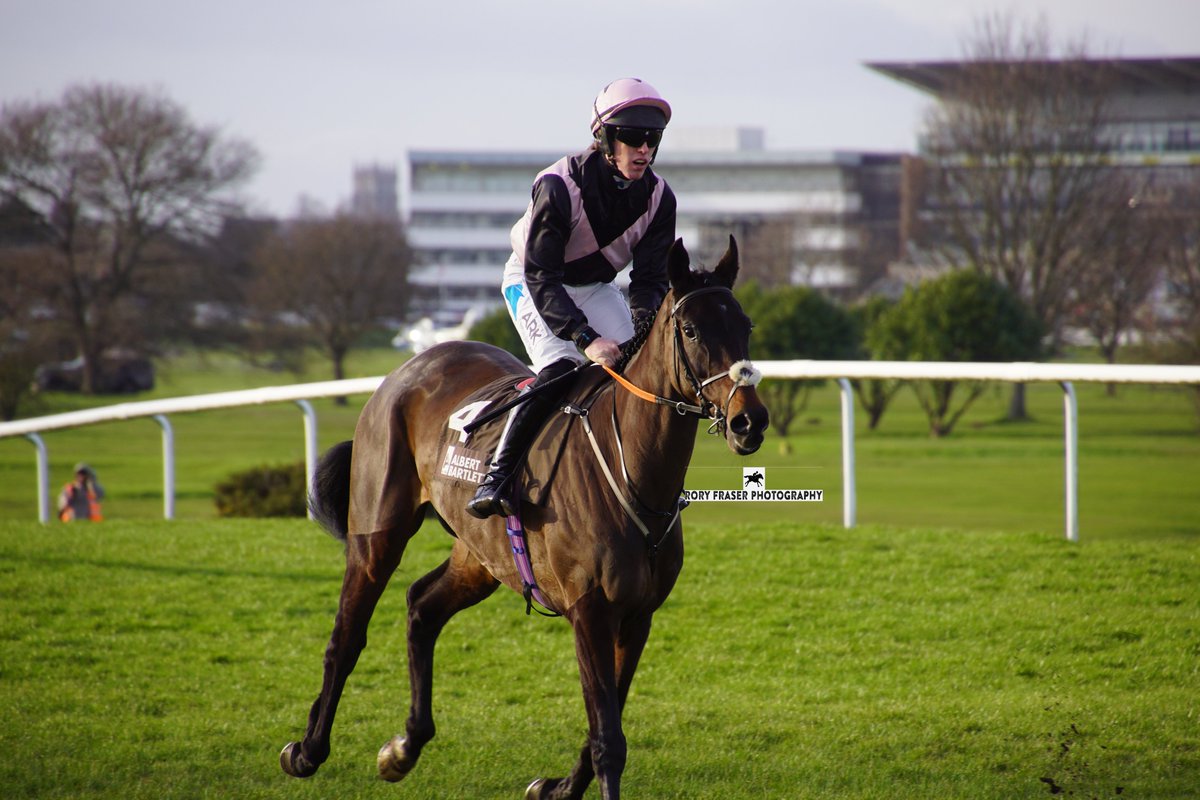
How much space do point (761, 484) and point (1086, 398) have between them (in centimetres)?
2659

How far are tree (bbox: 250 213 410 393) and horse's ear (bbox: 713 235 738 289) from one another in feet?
106

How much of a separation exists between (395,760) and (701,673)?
191 centimetres

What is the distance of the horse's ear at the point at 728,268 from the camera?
134 inches

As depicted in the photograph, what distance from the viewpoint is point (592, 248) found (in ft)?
13.3

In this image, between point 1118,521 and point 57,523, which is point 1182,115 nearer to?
point 1118,521

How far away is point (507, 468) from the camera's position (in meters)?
3.86

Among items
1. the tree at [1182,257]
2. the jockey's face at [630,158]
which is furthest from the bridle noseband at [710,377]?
the tree at [1182,257]

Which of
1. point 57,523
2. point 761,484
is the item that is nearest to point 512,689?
point 761,484

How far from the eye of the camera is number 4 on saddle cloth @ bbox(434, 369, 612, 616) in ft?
12.5

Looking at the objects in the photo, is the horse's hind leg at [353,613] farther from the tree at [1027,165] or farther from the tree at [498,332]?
the tree at [1027,165]

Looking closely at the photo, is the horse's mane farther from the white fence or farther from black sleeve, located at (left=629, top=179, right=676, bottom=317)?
the white fence

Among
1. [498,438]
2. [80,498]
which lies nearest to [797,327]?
[80,498]

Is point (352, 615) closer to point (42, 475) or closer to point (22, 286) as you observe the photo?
point (42, 475)

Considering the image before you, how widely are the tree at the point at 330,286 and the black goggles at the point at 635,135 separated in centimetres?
3198
